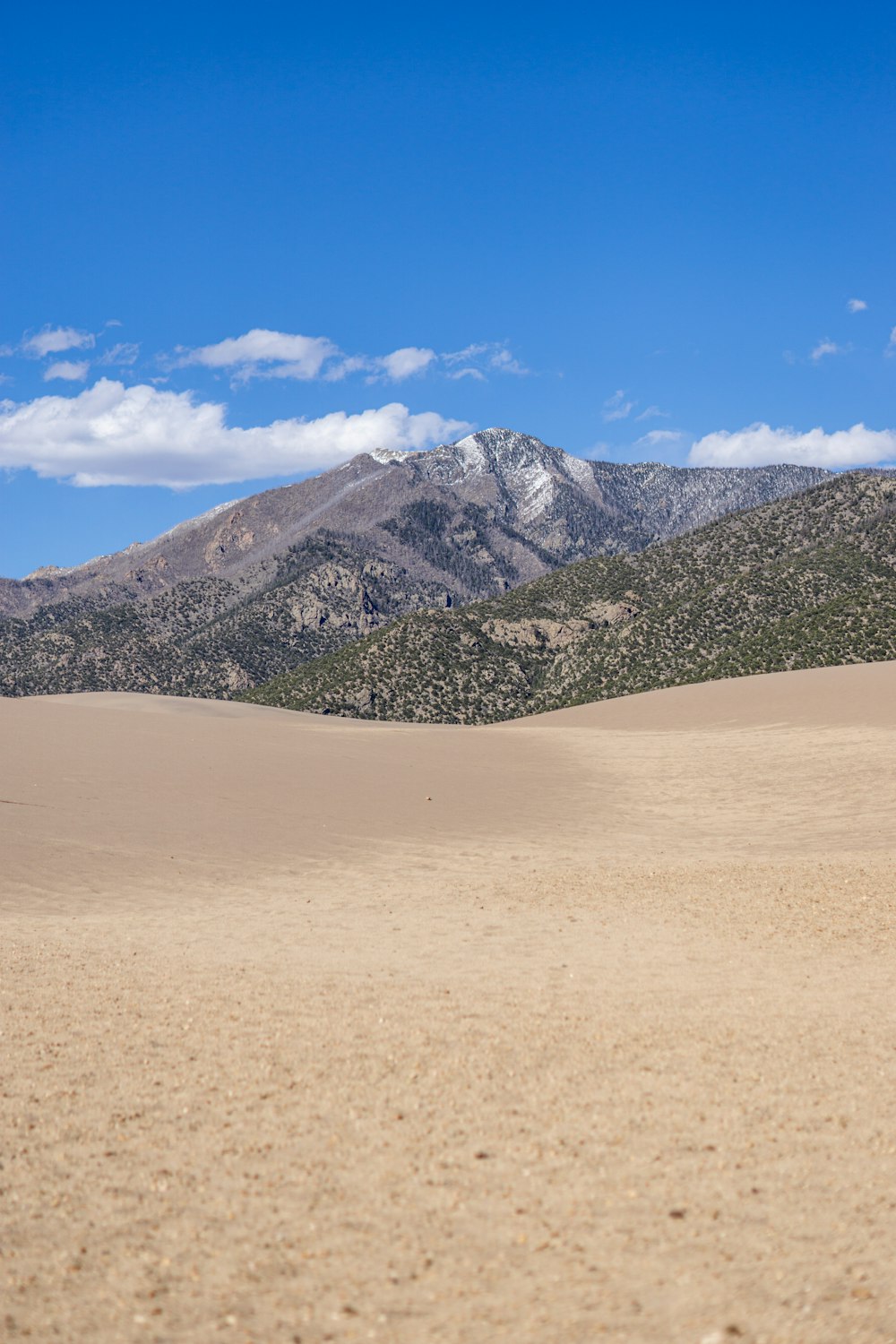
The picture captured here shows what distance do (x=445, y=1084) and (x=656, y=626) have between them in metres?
66.2

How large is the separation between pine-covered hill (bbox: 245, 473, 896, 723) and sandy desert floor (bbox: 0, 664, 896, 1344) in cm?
4224

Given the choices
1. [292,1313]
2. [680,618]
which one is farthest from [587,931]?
[680,618]

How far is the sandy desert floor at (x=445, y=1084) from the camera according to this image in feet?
14.1

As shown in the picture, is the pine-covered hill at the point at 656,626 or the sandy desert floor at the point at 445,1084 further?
the pine-covered hill at the point at 656,626

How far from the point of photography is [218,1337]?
4031mm

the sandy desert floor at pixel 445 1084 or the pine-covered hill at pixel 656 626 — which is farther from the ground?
the pine-covered hill at pixel 656 626

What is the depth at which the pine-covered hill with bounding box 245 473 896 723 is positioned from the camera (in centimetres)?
5800

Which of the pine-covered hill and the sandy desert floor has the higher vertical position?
the pine-covered hill

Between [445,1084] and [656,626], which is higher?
[656,626]

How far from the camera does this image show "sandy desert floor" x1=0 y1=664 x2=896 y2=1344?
431 centimetres

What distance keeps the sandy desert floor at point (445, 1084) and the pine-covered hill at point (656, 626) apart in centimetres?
4224

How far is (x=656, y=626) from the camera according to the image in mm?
71062

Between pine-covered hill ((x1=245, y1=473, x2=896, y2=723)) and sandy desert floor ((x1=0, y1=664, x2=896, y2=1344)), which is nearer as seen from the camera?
sandy desert floor ((x1=0, y1=664, x2=896, y2=1344))

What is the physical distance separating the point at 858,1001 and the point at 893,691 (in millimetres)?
26134
